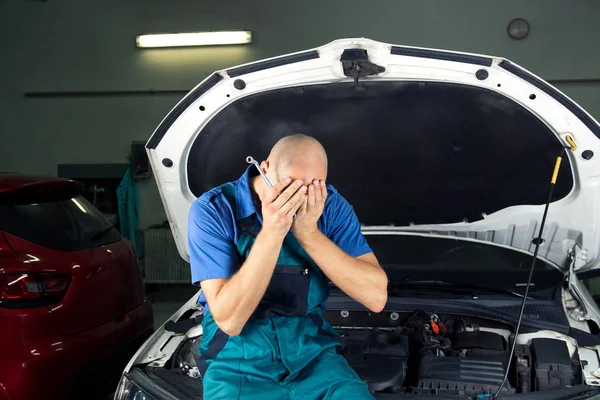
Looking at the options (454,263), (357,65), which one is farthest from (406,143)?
(454,263)

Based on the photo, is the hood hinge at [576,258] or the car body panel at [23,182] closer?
the hood hinge at [576,258]

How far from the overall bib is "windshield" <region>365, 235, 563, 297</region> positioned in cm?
102

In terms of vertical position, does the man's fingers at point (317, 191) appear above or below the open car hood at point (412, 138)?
below

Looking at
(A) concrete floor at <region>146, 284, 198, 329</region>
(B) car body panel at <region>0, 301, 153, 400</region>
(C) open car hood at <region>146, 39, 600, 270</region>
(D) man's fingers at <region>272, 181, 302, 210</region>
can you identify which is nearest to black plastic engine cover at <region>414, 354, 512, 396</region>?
(C) open car hood at <region>146, 39, 600, 270</region>

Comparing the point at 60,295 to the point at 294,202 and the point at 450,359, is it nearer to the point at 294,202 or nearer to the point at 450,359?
the point at 294,202

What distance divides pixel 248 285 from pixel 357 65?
2.99ft

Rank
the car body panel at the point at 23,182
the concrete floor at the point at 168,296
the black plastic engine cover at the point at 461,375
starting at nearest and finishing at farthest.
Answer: the black plastic engine cover at the point at 461,375 < the car body panel at the point at 23,182 < the concrete floor at the point at 168,296

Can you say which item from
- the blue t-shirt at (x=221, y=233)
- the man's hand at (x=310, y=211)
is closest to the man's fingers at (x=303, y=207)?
the man's hand at (x=310, y=211)

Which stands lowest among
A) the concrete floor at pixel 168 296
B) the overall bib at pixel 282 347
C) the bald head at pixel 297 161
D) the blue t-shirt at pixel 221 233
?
the concrete floor at pixel 168 296

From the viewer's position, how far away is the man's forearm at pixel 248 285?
1.71 m

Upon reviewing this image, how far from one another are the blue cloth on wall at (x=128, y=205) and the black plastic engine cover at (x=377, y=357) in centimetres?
534

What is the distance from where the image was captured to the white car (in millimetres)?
2135

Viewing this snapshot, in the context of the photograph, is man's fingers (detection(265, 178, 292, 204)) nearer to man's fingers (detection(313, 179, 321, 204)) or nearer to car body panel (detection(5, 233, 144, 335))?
man's fingers (detection(313, 179, 321, 204))

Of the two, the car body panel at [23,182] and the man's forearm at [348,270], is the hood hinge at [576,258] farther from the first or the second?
the car body panel at [23,182]
